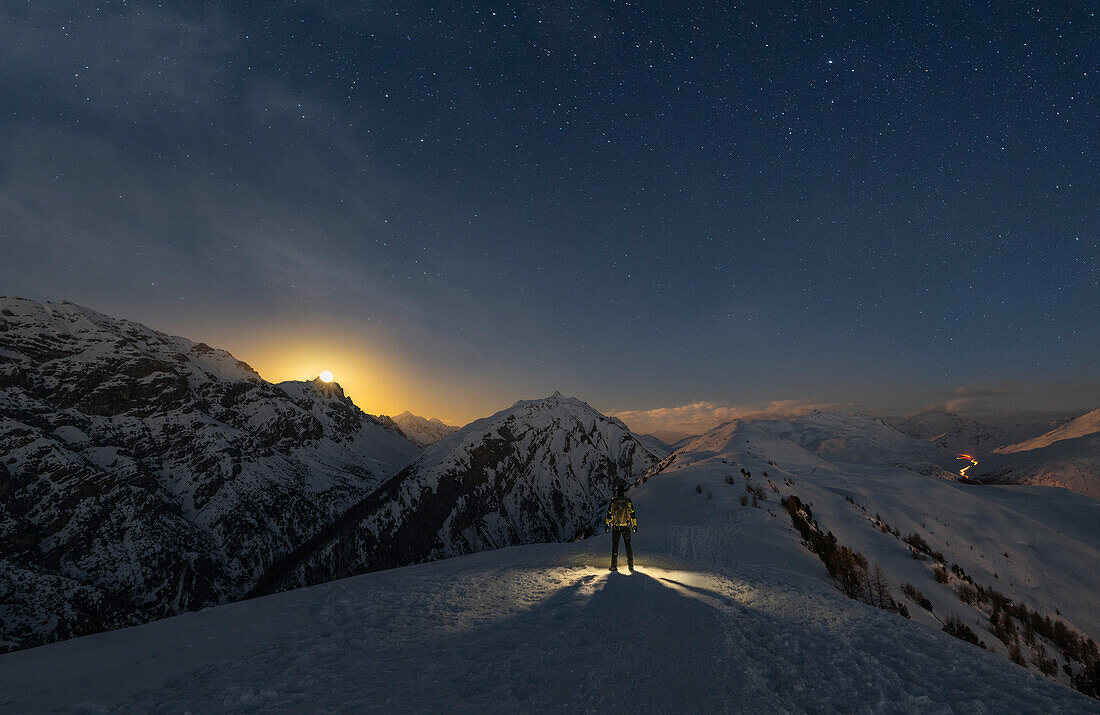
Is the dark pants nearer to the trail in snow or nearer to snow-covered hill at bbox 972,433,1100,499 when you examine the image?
the trail in snow

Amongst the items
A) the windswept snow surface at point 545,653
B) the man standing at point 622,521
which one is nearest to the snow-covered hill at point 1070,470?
the man standing at point 622,521

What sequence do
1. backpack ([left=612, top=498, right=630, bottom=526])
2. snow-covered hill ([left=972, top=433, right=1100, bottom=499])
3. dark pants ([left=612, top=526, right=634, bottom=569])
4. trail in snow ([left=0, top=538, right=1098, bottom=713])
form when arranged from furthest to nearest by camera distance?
snow-covered hill ([left=972, top=433, right=1100, bottom=499]) < backpack ([left=612, top=498, right=630, bottom=526]) < dark pants ([left=612, top=526, right=634, bottom=569]) < trail in snow ([left=0, top=538, right=1098, bottom=713])

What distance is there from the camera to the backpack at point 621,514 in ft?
38.6

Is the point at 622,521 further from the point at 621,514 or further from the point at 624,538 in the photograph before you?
the point at 624,538

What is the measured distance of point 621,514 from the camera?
11.8 m

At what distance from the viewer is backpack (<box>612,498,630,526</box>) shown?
38.6 feet

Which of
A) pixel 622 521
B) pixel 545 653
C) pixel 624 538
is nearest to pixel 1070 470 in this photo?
pixel 622 521

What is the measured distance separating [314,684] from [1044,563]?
1307 inches

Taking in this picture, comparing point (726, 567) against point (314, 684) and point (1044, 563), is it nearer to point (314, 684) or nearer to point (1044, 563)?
point (314, 684)

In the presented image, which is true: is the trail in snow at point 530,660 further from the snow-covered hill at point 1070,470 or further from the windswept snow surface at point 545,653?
the snow-covered hill at point 1070,470

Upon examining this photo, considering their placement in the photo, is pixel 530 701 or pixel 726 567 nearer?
pixel 530 701

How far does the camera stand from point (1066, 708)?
4.09 metres

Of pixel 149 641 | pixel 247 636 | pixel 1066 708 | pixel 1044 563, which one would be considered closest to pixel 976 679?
pixel 1066 708

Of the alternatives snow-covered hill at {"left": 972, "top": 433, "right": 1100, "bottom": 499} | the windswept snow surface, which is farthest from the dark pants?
snow-covered hill at {"left": 972, "top": 433, "right": 1100, "bottom": 499}
